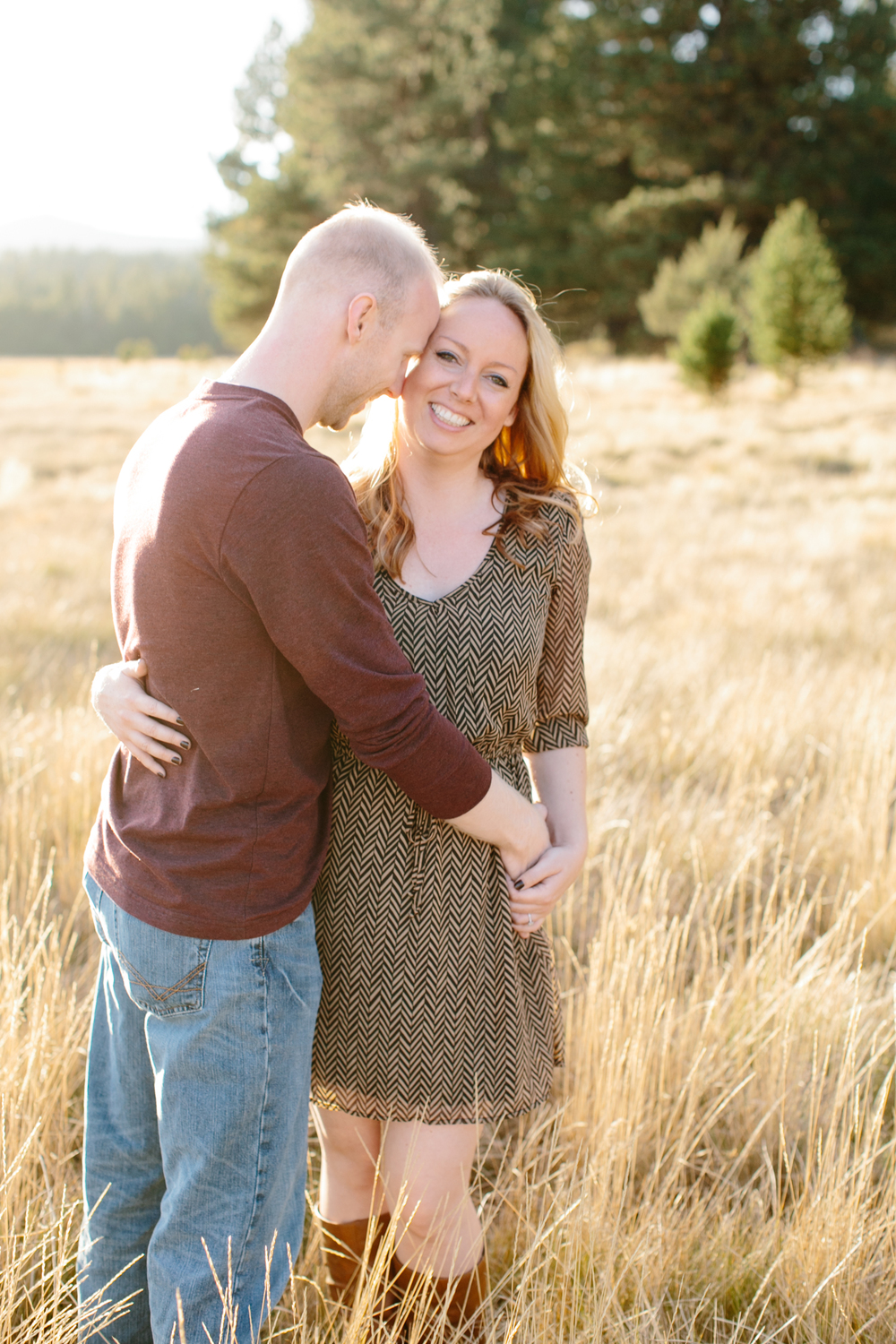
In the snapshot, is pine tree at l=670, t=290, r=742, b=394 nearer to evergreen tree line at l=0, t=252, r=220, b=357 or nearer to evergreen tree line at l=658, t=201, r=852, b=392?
evergreen tree line at l=658, t=201, r=852, b=392

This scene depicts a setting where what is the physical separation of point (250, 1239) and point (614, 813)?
2.40 m

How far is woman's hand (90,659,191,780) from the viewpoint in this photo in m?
1.42

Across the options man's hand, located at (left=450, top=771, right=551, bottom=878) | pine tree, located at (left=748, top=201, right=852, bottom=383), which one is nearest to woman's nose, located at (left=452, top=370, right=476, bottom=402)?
man's hand, located at (left=450, top=771, right=551, bottom=878)

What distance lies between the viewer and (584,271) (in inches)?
1281

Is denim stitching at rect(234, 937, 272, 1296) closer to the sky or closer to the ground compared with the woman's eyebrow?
closer to the ground

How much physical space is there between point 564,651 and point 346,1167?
45.5 inches

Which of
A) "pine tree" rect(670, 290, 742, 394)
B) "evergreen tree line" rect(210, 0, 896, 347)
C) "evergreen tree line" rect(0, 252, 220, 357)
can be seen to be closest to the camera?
"pine tree" rect(670, 290, 742, 394)

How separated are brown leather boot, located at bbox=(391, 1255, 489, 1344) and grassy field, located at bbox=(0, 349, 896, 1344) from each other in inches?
2.1

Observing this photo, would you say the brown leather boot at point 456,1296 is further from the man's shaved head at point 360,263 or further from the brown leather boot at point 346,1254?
the man's shaved head at point 360,263

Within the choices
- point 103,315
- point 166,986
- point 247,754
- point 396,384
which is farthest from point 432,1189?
point 103,315

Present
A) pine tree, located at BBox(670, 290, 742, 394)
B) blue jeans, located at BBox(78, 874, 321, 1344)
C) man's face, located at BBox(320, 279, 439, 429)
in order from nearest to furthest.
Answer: blue jeans, located at BBox(78, 874, 321, 1344) → man's face, located at BBox(320, 279, 439, 429) → pine tree, located at BBox(670, 290, 742, 394)

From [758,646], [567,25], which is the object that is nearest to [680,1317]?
[758,646]

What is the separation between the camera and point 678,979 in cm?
266

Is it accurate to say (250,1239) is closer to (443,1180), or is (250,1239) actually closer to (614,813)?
(443,1180)
